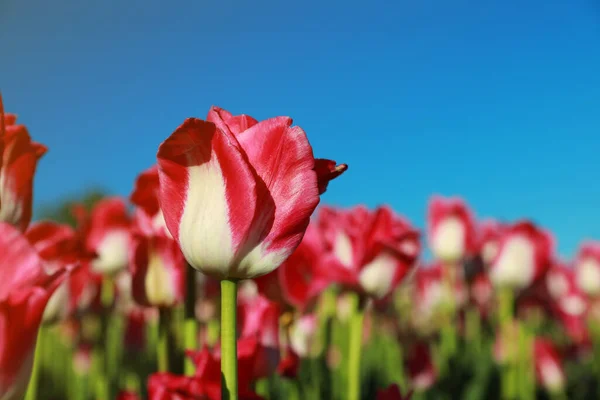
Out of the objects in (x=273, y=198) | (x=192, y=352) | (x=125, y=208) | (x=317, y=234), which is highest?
(x=125, y=208)

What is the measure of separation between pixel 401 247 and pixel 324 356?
1.22 ft

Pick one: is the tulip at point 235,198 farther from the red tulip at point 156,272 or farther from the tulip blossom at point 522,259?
the tulip blossom at point 522,259

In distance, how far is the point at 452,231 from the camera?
104 inches

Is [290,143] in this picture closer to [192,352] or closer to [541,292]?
[192,352]

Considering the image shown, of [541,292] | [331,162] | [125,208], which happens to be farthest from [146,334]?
[331,162]

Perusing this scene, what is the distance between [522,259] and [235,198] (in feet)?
5.35

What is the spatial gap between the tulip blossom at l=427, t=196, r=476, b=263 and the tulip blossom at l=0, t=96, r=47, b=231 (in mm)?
2082

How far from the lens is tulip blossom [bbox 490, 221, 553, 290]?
200 cm

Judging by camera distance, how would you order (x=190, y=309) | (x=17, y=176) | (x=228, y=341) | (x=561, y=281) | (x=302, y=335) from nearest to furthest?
(x=228, y=341)
(x=17, y=176)
(x=190, y=309)
(x=302, y=335)
(x=561, y=281)

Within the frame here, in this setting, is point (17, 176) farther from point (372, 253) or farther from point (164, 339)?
point (372, 253)

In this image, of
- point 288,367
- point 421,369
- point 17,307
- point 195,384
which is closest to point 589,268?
point 421,369

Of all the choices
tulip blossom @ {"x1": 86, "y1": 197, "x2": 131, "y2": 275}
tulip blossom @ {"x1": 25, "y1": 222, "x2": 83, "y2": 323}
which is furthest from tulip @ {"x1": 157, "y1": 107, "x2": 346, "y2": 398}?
tulip blossom @ {"x1": 86, "y1": 197, "x2": 131, "y2": 275}

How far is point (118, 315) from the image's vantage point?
3.25 meters

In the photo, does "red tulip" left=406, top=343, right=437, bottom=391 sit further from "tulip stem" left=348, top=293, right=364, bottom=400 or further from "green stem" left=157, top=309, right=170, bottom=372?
"green stem" left=157, top=309, right=170, bottom=372
